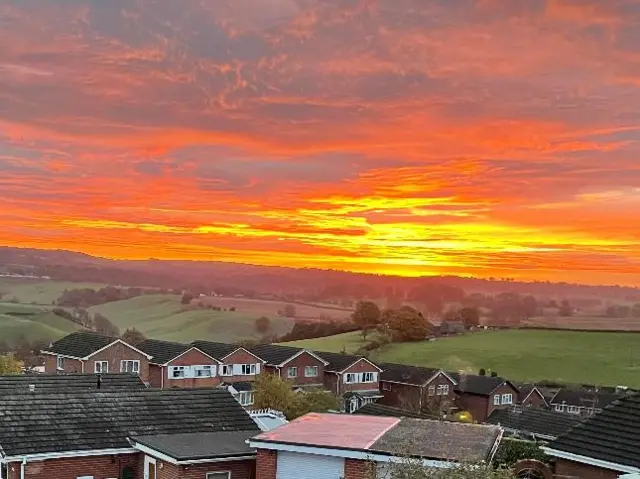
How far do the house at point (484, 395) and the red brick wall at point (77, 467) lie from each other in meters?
53.3

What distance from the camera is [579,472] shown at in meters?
19.0

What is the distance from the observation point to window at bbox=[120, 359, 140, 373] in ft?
206

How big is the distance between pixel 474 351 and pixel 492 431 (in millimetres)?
76302

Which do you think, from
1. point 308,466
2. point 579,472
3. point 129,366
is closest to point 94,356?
point 129,366

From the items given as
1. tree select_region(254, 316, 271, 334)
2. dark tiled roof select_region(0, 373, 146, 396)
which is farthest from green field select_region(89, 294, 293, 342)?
dark tiled roof select_region(0, 373, 146, 396)

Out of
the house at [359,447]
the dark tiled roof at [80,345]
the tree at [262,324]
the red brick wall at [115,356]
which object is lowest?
the house at [359,447]

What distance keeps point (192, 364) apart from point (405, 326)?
137ft

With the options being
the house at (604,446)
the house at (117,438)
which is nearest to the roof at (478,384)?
the house at (117,438)

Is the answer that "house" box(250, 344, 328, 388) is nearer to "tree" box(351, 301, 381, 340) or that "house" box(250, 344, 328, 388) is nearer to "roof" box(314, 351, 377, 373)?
"roof" box(314, 351, 377, 373)

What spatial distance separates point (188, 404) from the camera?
25766 mm

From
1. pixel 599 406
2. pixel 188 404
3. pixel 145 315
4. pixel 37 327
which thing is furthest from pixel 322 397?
pixel 145 315

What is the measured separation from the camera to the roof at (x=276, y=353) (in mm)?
70750

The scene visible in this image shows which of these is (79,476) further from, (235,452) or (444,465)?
(444,465)

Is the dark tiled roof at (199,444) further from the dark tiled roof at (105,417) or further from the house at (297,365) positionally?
the house at (297,365)
